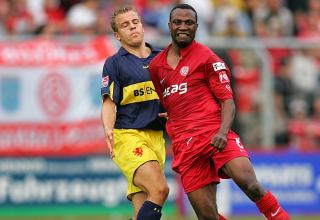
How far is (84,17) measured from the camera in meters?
Result: 18.3

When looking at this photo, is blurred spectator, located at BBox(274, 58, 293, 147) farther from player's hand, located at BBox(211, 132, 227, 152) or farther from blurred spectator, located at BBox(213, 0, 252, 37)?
player's hand, located at BBox(211, 132, 227, 152)

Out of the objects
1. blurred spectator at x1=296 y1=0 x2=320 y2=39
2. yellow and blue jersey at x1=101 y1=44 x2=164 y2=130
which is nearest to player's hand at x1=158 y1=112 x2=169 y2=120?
yellow and blue jersey at x1=101 y1=44 x2=164 y2=130

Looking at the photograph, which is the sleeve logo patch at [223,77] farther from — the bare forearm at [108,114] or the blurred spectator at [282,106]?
the blurred spectator at [282,106]

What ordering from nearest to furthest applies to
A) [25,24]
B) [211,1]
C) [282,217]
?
1. [282,217]
2. [25,24]
3. [211,1]

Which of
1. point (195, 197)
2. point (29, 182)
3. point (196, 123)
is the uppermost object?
point (196, 123)

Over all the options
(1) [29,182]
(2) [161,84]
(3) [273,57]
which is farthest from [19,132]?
(2) [161,84]

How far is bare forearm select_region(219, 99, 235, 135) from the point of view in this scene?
10297 millimetres

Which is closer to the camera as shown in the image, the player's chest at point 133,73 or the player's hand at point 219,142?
the player's hand at point 219,142

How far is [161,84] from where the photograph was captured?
10.8m

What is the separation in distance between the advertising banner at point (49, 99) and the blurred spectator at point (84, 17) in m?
1.32

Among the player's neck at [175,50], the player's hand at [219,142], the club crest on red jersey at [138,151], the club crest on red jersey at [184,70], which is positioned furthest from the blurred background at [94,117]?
the player's hand at [219,142]

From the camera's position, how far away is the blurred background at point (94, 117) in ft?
54.0

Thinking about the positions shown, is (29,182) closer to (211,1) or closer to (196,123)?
(211,1)

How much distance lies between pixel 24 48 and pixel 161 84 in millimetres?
6233
